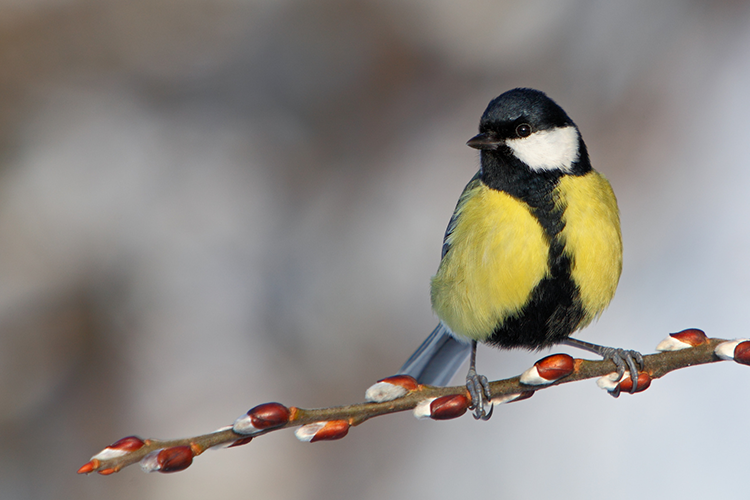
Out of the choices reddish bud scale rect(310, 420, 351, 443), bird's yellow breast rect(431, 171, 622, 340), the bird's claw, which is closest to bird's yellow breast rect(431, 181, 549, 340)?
bird's yellow breast rect(431, 171, 622, 340)

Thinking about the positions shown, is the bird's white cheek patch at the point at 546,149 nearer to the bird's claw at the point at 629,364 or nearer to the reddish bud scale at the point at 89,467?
the bird's claw at the point at 629,364

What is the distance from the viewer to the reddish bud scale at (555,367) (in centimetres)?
50

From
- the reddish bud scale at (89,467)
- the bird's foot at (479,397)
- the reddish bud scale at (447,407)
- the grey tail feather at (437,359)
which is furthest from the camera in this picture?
the grey tail feather at (437,359)

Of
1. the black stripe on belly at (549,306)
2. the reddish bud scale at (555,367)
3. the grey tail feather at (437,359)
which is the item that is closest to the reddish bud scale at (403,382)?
the reddish bud scale at (555,367)

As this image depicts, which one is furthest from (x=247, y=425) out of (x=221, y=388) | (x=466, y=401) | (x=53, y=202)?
(x=53, y=202)

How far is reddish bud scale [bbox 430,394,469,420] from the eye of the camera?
0.49 meters

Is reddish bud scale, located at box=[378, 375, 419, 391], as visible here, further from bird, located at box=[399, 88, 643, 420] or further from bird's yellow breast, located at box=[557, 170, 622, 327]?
bird's yellow breast, located at box=[557, 170, 622, 327]

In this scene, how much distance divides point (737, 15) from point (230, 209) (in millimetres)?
1167

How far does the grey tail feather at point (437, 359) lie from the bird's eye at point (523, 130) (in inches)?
15.7

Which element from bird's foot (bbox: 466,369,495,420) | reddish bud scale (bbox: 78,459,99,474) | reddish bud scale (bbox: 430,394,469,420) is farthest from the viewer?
bird's foot (bbox: 466,369,495,420)

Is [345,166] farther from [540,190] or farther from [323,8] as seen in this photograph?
[540,190]

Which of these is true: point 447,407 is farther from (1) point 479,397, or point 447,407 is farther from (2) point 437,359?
(2) point 437,359

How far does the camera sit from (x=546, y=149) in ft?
2.54

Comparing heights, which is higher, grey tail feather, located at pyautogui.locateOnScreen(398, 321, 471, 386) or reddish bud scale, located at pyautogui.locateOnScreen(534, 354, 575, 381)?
reddish bud scale, located at pyautogui.locateOnScreen(534, 354, 575, 381)
